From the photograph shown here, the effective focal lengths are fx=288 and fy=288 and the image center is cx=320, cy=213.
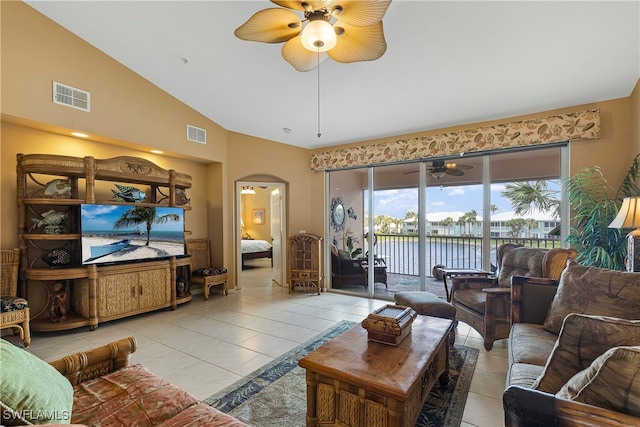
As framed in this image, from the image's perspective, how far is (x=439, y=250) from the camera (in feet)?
16.2

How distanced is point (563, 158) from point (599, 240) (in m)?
1.16

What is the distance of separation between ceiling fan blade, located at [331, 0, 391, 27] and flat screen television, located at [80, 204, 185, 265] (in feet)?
12.1

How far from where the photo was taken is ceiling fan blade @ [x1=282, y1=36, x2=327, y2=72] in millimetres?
2095

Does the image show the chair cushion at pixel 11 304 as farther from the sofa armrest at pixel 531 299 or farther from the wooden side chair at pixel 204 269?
the sofa armrest at pixel 531 299

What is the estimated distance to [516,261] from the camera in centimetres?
331

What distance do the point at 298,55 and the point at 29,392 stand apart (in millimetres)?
2374

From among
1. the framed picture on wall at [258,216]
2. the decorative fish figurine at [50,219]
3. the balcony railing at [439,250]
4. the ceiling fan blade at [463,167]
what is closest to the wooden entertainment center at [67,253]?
the decorative fish figurine at [50,219]

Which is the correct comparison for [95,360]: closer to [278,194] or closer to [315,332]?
[315,332]

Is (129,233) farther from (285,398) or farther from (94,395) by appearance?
(285,398)

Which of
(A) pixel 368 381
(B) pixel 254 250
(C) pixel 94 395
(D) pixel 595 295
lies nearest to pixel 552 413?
(A) pixel 368 381

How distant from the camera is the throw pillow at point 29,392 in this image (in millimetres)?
956

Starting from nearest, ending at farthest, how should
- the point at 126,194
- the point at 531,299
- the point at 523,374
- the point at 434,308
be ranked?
1. the point at 523,374
2. the point at 531,299
3. the point at 434,308
4. the point at 126,194

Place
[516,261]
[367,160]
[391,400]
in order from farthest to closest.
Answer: [367,160] < [516,261] < [391,400]

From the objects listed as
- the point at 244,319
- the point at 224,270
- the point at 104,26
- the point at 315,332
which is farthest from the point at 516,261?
the point at 104,26
